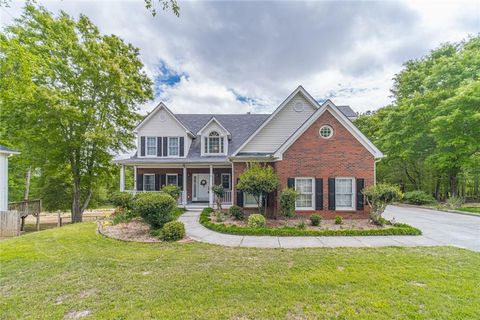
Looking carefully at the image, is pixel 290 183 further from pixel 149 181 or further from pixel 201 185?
pixel 149 181

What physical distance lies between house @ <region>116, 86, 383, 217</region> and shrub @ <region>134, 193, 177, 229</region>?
4.78m

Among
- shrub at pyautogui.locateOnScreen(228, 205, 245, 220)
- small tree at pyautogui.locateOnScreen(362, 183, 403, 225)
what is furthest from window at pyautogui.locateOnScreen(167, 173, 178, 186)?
small tree at pyautogui.locateOnScreen(362, 183, 403, 225)

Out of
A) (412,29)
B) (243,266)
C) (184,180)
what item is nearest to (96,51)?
(184,180)

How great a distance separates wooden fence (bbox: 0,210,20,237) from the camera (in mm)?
11750

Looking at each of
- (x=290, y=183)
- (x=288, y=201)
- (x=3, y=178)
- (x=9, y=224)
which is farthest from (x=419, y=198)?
(x=3, y=178)

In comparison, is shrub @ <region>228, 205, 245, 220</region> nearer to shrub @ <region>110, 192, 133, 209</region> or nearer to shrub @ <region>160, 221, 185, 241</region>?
shrub @ <region>160, 221, 185, 241</region>

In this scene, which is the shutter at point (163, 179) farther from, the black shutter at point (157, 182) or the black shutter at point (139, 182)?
the black shutter at point (139, 182)

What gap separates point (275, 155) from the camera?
38.1 ft

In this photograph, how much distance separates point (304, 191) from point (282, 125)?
189 inches

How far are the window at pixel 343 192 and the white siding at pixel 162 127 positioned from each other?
11.3m

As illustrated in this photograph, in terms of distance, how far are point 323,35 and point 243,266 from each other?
13.9 meters

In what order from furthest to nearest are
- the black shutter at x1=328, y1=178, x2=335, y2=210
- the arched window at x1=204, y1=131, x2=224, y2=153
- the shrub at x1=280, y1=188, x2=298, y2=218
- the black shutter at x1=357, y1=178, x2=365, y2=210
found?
the arched window at x1=204, y1=131, x2=224, y2=153
the black shutter at x1=328, y1=178, x2=335, y2=210
the black shutter at x1=357, y1=178, x2=365, y2=210
the shrub at x1=280, y1=188, x2=298, y2=218

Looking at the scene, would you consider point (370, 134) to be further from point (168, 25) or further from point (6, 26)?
point (6, 26)

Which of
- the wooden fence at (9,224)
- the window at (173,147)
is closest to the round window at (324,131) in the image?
the window at (173,147)
